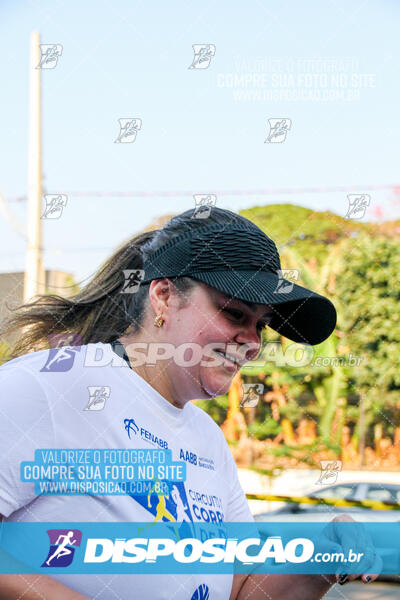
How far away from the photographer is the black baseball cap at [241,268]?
139 centimetres

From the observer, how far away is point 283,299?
1.38 metres

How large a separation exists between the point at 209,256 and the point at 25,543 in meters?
0.66

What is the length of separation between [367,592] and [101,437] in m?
5.23

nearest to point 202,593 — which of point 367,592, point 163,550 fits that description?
point 163,550

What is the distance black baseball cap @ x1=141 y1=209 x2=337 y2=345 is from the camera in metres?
1.39

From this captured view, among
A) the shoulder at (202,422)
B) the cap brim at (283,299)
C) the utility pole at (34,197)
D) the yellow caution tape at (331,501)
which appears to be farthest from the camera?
the yellow caution tape at (331,501)

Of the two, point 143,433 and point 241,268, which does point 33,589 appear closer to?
point 143,433

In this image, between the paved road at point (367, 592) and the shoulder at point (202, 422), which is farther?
the paved road at point (367, 592)

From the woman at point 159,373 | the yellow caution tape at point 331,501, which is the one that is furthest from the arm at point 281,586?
the yellow caution tape at point 331,501

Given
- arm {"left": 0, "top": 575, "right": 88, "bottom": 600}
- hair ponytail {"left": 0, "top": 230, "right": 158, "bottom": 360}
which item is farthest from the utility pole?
arm {"left": 0, "top": 575, "right": 88, "bottom": 600}

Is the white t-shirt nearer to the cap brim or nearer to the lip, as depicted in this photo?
the lip

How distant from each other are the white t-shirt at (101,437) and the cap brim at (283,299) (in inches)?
10.8

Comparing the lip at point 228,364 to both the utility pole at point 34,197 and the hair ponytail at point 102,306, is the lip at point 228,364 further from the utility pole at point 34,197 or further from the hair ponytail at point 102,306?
the utility pole at point 34,197

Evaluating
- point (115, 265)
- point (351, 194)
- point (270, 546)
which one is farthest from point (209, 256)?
point (351, 194)
